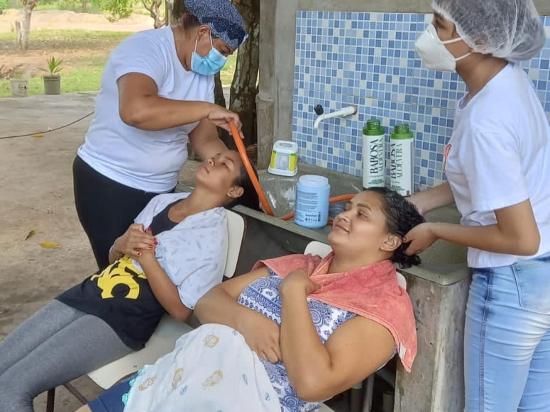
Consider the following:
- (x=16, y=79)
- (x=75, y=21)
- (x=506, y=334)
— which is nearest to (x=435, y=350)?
Answer: (x=506, y=334)

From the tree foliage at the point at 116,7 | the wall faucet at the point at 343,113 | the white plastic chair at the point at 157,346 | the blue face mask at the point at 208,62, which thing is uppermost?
the tree foliage at the point at 116,7

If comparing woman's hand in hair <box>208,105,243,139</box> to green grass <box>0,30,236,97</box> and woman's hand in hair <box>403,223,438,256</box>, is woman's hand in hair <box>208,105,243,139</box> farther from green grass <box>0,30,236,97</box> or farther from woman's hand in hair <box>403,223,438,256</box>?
green grass <box>0,30,236,97</box>

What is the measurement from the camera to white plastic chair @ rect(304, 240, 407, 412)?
70.0 inches

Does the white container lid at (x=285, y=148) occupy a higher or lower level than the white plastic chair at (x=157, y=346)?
higher

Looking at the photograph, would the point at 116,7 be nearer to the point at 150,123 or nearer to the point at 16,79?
the point at 16,79

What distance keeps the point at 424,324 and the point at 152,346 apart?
1003mm

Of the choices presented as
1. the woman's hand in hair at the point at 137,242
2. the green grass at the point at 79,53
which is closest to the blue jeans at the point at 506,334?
the woman's hand in hair at the point at 137,242

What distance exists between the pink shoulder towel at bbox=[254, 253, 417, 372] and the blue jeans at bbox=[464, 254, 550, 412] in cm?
17

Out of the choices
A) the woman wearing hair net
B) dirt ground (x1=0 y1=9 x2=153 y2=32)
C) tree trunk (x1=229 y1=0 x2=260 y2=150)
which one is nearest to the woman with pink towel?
the woman wearing hair net

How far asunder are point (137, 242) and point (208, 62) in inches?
27.9

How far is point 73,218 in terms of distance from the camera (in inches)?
213

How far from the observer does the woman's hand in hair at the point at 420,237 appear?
5.76 feet

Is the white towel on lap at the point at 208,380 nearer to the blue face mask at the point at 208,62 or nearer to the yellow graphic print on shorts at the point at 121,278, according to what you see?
the yellow graphic print on shorts at the point at 121,278

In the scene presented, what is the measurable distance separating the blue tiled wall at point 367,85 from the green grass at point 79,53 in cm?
1077
